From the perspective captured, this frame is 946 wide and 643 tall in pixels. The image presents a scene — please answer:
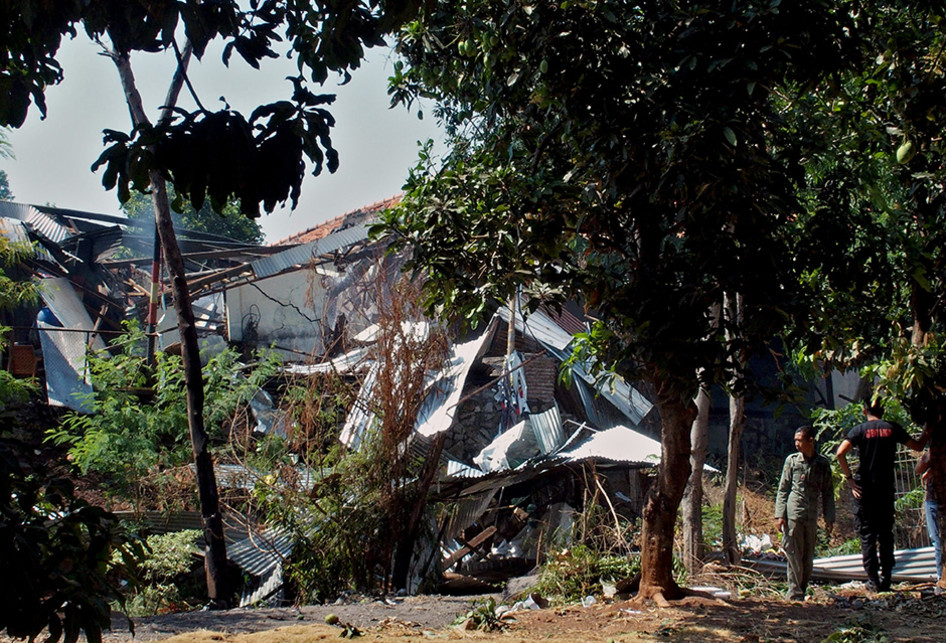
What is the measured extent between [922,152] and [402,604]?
5892 mm

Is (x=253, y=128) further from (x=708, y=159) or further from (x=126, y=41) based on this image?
(x=708, y=159)

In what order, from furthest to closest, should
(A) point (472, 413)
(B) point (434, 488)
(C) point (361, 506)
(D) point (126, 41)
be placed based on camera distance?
(A) point (472, 413)
(B) point (434, 488)
(C) point (361, 506)
(D) point (126, 41)

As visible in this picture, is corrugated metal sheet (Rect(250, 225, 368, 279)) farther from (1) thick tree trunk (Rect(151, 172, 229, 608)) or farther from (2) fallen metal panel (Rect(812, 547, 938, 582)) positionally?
(2) fallen metal panel (Rect(812, 547, 938, 582))

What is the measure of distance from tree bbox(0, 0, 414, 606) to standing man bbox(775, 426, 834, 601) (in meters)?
5.44

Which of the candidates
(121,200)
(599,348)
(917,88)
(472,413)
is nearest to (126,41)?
(121,200)

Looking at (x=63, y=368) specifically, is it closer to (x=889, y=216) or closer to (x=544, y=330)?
(x=544, y=330)

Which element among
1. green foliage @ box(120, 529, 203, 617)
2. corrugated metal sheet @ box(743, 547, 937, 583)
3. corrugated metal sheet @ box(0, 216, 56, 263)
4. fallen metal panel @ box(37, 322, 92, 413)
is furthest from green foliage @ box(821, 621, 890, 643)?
corrugated metal sheet @ box(0, 216, 56, 263)

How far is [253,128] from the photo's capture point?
292cm

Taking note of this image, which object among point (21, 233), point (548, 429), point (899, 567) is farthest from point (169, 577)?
point (21, 233)

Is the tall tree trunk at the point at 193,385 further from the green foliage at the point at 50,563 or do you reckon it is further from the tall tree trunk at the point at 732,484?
the green foliage at the point at 50,563

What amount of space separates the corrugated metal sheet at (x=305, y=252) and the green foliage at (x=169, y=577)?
716 centimetres

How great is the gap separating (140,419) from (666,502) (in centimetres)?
825

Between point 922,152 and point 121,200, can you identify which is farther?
point 922,152

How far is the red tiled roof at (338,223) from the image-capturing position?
20719 mm
